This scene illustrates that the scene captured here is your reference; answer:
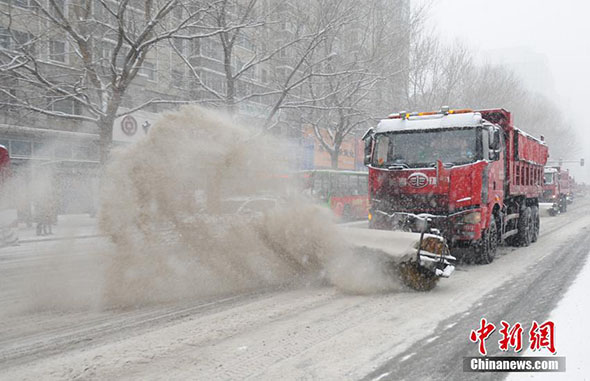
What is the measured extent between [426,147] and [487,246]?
8.35 feet

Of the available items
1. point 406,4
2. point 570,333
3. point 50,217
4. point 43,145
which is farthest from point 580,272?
point 43,145

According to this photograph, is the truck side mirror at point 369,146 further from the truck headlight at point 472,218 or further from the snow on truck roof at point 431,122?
the truck headlight at point 472,218

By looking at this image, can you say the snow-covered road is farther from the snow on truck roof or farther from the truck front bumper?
the snow on truck roof

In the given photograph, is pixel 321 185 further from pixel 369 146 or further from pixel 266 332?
pixel 266 332

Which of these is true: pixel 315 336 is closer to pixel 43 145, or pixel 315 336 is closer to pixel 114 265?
pixel 114 265

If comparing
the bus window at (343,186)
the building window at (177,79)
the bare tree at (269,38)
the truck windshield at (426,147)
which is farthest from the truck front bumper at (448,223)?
the bus window at (343,186)

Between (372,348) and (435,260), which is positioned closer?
(372,348)

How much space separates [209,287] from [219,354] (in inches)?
108

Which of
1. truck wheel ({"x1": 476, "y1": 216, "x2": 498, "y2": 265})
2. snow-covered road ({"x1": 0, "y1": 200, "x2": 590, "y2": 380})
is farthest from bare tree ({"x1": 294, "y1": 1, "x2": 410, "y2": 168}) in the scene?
snow-covered road ({"x1": 0, "y1": 200, "x2": 590, "y2": 380})

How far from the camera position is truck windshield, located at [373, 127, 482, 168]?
9336 mm

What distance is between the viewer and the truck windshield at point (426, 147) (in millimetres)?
9336

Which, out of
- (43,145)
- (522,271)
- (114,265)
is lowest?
(522,271)

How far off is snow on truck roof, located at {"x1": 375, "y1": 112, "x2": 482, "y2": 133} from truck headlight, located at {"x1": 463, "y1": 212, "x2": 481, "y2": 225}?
1695 millimetres

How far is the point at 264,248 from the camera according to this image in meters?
8.02
